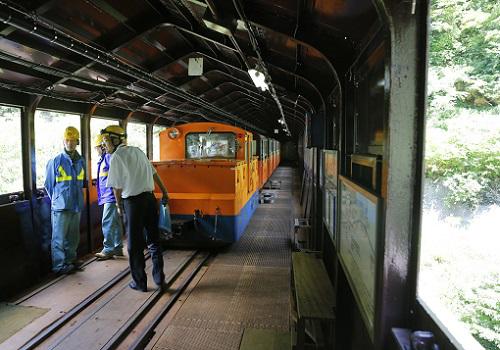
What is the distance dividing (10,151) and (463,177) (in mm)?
5446

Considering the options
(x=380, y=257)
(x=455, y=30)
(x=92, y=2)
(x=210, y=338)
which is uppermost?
(x=92, y=2)

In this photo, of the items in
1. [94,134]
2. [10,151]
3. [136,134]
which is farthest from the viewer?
[136,134]

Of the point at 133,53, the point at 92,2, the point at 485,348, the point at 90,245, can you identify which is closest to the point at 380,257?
the point at 485,348

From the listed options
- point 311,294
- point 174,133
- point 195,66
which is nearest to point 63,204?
point 195,66

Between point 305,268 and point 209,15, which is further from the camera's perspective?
point 305,268

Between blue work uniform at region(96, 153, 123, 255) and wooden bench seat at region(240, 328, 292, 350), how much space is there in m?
3.32

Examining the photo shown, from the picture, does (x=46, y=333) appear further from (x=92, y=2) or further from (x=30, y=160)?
(x=92, y=2)

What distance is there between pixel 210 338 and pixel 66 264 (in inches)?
120

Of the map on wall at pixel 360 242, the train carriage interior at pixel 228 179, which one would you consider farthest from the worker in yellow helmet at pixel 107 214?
the map on wall at pixel 360 242

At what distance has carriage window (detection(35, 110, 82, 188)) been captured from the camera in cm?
544

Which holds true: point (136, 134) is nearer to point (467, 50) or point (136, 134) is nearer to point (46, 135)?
point (46, 135)

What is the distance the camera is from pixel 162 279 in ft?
15.3

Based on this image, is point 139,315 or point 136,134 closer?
point 139,315

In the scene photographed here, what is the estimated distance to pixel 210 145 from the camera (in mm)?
8023
